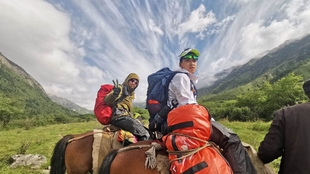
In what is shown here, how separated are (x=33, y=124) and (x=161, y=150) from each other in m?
33.8

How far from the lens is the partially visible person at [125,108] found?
482cm

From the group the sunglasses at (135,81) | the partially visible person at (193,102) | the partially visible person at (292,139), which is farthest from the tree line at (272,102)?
the partially visible person at (292,139)

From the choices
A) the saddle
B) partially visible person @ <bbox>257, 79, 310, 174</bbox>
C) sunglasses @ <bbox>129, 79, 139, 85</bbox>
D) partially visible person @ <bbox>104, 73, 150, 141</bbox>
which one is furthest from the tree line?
partially visible person @ <bbox>257, 79, 310, 174</bbox>

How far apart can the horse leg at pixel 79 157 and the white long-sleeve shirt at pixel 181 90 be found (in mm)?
2400

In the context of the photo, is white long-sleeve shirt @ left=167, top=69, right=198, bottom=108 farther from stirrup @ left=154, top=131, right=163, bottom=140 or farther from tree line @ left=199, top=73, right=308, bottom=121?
tree line @ left=199, top=73, right=308, bottom=121

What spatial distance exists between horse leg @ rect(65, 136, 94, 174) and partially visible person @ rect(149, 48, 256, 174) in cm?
181

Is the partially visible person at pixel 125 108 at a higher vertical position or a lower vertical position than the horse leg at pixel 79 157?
higher

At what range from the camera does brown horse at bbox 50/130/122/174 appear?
4539mm

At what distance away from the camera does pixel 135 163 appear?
2.92 m

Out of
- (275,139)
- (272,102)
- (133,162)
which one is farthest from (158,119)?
(272,102)

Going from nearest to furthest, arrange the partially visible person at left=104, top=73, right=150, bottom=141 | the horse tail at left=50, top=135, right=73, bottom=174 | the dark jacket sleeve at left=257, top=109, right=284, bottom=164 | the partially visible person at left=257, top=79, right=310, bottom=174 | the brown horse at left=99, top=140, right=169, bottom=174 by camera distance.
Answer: the partially visible person at left=257, top=79, right=310, bottom=174 < the dark jacket sleeve at left=257, top=109, right=284, bottom=164 < the brown horse at left=99, top=140, right=169, bottom=174 < the horse tail at left=50, top=135, right=73, bottom=174 < the partially visible person at left=104, top=73, right=150, bottom=141

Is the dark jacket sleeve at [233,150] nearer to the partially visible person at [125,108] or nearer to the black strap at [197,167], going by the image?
the black strap at [197,167]

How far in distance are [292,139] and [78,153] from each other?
406 centimetres

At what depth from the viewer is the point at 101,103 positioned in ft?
16.5
